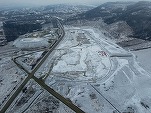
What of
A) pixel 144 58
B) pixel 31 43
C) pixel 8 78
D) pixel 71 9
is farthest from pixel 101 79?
pixel 71 9

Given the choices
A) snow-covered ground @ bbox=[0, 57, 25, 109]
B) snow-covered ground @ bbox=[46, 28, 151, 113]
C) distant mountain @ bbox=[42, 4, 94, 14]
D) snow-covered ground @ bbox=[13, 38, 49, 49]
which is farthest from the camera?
distant mountain @ bbox=[42, 4, 94, 14]

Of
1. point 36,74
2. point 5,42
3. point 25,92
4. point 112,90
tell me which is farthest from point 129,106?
point 5,42

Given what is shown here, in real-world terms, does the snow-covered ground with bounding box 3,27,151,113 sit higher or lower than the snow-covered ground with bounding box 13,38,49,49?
higher

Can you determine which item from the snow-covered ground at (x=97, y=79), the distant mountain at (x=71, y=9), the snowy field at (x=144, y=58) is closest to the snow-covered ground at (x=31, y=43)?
the snow-covered ground at (x=97, y=79)

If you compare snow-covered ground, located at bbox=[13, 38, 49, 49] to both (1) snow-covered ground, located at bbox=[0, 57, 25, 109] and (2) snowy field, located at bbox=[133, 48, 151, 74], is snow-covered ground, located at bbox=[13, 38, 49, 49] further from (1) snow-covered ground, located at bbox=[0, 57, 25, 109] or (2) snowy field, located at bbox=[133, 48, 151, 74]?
(2) snowy field, located at bbox=[133, 48, 151, 74]

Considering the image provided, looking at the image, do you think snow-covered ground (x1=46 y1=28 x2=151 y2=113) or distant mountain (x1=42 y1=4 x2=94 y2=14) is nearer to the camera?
snow-covered ground (x1=46 y1=28 x2=151 y2=113)

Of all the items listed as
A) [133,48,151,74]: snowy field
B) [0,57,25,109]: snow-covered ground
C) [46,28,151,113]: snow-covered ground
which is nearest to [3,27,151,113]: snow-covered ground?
[46,28,151,113]: snow-covered ground

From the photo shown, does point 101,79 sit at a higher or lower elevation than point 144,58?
higher

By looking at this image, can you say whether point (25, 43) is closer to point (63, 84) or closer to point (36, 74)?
point (36, 74)

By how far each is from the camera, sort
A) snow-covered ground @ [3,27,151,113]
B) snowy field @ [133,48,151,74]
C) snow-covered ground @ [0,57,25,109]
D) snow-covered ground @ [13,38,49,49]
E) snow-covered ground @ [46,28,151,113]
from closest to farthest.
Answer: snow-covered ground @ [3,27,151,113], snow-covered ground @ [46,28,151,113], snow-covered ground @ [0,57,25,109], snowy field @ [133,48,151,74], snow-covered ground @ [13,38,49,49]

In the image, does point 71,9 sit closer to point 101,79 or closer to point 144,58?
point 144,58

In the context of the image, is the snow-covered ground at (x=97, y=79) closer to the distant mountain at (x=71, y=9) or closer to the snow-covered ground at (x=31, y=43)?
the snow-covered ground at (x=31, y=43)
